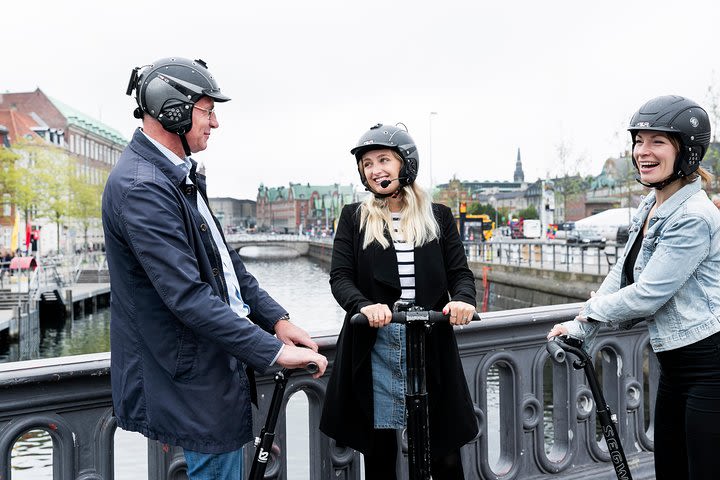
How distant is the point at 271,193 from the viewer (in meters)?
180

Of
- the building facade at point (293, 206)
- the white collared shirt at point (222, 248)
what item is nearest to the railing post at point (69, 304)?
the white collared shirt at point (222, 248)

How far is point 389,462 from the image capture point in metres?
3.01

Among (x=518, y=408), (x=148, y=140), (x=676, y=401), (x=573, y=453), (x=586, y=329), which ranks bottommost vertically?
(x=573, y=453)

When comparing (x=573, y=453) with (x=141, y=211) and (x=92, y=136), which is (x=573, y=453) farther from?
(x=92, y=136)

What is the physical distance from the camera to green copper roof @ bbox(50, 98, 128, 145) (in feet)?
257

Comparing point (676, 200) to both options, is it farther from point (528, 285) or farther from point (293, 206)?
point (293, 206)

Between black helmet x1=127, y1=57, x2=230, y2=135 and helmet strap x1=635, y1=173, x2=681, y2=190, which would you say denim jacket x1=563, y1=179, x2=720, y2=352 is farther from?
black helmet x1=127, y1=57, x2=230, y2=135

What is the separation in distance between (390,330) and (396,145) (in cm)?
75

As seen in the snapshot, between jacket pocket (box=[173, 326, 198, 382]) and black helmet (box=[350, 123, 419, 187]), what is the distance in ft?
3.92

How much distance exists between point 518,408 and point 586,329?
43.1 inches

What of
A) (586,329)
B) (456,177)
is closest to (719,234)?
(586,329)

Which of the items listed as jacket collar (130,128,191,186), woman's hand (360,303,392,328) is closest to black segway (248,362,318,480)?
woman's hand (360,303,392,328)

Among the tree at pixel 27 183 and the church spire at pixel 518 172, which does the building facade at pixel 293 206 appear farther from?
the tree at pixel 27 183

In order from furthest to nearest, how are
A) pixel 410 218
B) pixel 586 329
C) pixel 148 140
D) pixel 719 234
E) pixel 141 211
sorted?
1. pixel 410 218
2. pixel 586 329
3. pixel 719 234
4. pixel 148 140
5. pixel 141 211
